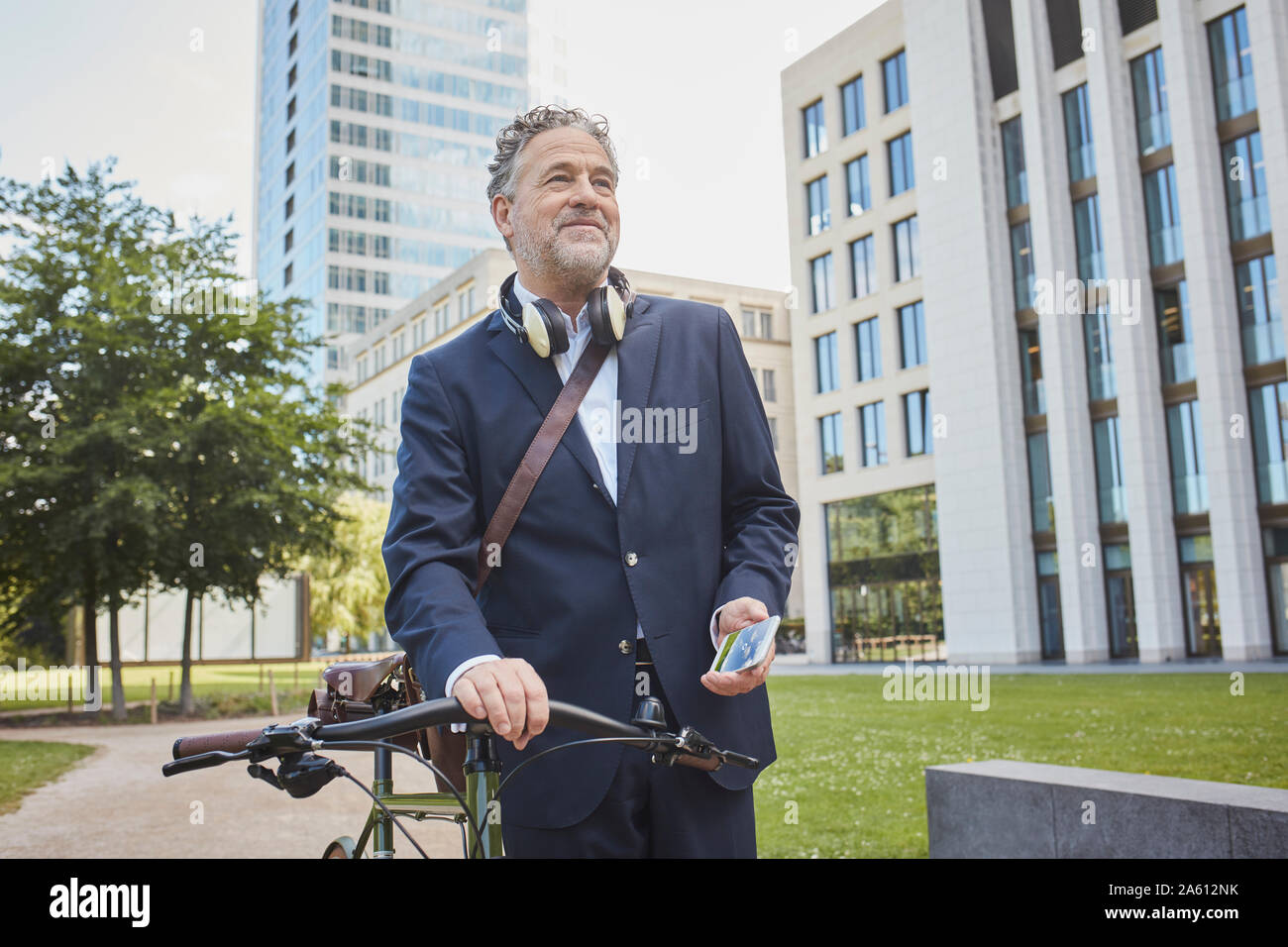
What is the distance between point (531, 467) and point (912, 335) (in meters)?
38.1

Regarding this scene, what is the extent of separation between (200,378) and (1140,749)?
59.9 ft

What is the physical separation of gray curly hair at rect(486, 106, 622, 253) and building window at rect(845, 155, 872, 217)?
39.7m

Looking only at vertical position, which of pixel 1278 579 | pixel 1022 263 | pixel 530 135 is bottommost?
pixel 1278 579

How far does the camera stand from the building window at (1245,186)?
28922mm

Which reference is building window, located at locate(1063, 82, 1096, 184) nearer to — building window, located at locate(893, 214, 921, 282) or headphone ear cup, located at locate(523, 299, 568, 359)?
building window, located at locate(893, 214, 921, 282)

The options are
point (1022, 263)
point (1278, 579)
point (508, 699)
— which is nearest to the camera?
point (508, 699)

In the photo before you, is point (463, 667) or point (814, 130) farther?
point (814, 130)

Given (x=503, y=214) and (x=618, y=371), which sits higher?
(x=503, y=214)

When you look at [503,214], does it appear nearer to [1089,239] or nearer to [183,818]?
[183,818]

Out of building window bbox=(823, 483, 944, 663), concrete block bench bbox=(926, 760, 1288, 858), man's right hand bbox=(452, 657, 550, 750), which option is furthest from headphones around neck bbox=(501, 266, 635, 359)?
building window bbox=(823, 483, 944, 663)

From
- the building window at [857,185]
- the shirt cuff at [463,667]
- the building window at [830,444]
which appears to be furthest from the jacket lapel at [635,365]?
the building window at [857,185]

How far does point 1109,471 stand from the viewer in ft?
105

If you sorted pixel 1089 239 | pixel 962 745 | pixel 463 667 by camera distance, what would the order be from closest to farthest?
pixel 463 667 < pixel 962 745 < pixel 1089 239

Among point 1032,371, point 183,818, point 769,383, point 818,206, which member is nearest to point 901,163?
point 818,206
